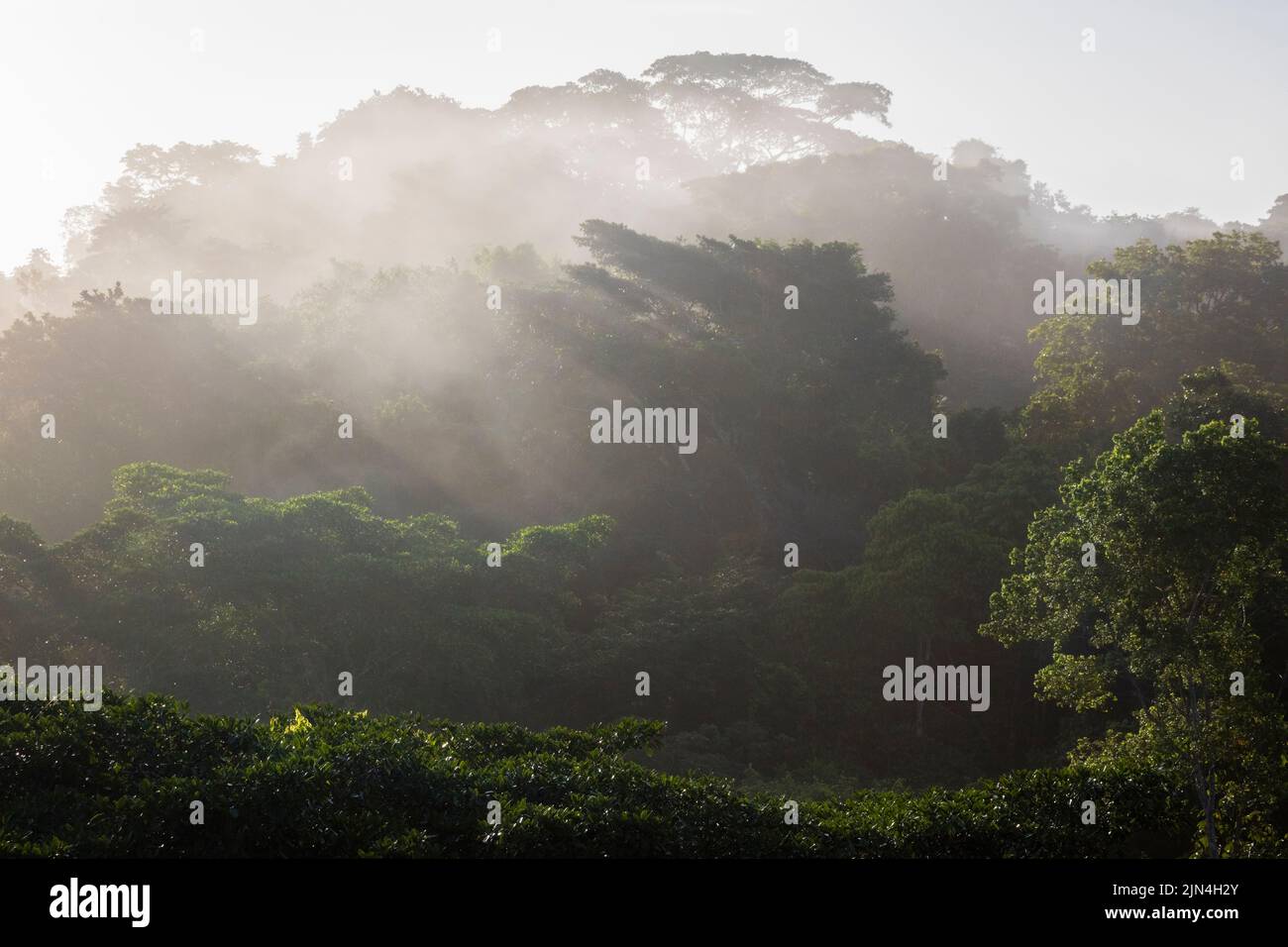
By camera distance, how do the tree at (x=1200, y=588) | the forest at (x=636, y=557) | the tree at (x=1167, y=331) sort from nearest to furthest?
1. the forest at (x=636, y=557)
2. the tree at (x=1200, y=588)
3. the tree at (x=1167, y=331)

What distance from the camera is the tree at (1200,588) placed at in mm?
11812

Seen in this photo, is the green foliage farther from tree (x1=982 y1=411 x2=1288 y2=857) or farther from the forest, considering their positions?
tree (x1=982 y1=411 x2=1288 y2=857)

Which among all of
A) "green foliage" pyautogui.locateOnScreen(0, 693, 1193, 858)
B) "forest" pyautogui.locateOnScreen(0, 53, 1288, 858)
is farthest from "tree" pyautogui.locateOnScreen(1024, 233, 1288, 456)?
"green foliage" pyautogui.locateOnScreen(0, 693, 1193, 858)

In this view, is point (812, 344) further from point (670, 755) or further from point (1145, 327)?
point (670, 755)

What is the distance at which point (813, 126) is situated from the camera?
6619cm

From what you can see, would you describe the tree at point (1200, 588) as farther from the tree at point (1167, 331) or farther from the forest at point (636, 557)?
the tree at point (1167, 331)

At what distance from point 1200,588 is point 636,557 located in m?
17.4

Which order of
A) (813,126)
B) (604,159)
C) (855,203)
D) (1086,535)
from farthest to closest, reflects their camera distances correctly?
1. (813,126)
2. (604,159)
3. (855,203)
4. (1086,535)

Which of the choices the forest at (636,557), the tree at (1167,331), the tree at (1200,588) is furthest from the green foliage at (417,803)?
the tree at (1167,331)

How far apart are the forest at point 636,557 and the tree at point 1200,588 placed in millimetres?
48
